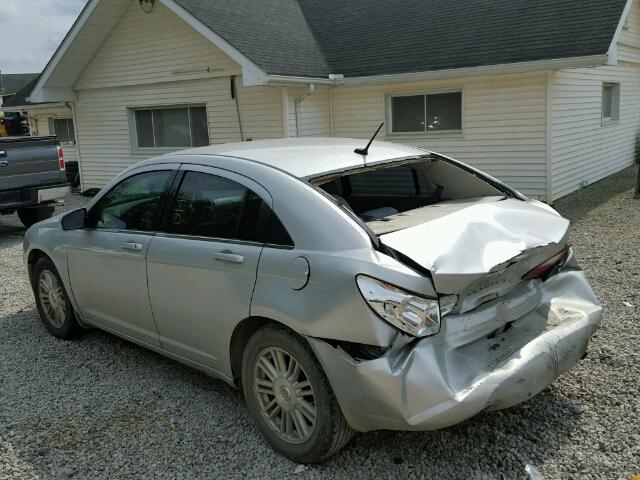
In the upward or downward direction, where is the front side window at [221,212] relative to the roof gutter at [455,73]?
downward

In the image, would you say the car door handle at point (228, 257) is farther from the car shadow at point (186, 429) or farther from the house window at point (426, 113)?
the house window at point (426, 113)

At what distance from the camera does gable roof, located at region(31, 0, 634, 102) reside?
34.9ft

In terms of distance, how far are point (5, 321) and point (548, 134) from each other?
8.95 m

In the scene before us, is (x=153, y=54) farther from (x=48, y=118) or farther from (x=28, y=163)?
(x=48, y=118)

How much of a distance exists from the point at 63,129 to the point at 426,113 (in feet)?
41.9

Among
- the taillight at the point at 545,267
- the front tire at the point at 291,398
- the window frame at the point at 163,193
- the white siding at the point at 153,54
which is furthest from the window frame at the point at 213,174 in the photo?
the white siding at the point at 153,54

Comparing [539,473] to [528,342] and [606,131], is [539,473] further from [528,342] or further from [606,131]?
[606,131]

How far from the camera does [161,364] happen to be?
15.4 ft

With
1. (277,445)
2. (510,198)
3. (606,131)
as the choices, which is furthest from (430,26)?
(277,445)

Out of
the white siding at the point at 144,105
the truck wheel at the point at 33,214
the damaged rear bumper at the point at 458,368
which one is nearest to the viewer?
the damaged rear bumper at the point at 458,368

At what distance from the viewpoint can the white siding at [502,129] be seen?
11008mm

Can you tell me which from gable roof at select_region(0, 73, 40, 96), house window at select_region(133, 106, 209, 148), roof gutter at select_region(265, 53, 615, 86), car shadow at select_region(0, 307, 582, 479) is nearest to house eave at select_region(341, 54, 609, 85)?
roof gutter at select_region(265, 53, 615, 86)

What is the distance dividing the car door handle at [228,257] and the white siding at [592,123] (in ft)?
29.6

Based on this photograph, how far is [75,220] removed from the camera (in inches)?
186
